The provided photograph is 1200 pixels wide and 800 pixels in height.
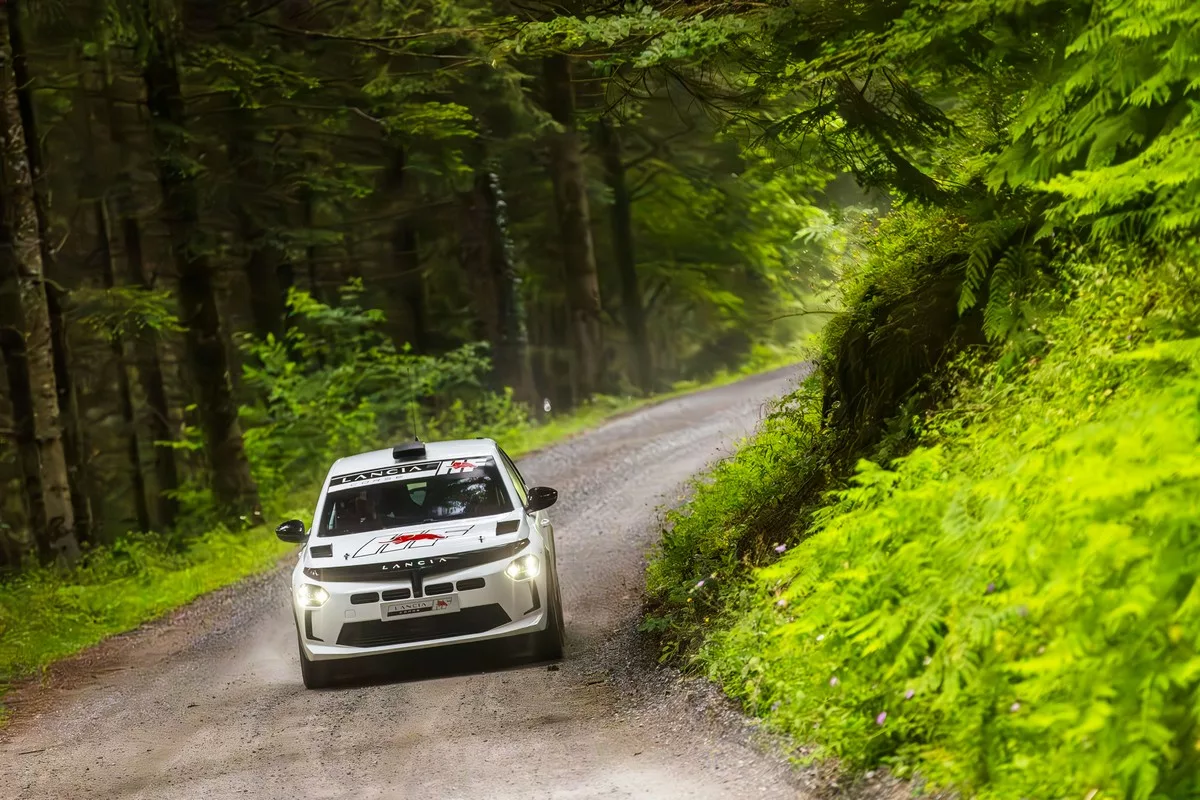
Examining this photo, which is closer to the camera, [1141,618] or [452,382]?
[1141,618]

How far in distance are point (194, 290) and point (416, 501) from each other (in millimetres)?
11105

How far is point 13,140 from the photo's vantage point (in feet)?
58.4

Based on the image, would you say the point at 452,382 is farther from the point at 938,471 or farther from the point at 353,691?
the point at 938,471

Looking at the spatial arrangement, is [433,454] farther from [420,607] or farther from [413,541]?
[420,607]

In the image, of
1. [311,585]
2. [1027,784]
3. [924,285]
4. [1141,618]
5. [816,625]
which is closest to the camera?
[1141,618]

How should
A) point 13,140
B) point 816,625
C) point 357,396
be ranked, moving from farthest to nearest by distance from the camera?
1. point 357,396
2. point 13,140
3. point 816,625

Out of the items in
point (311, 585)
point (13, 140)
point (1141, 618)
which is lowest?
point (311, 585)

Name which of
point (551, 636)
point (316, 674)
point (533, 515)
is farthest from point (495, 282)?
point (551, 636)

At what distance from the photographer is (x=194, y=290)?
21.6 meters

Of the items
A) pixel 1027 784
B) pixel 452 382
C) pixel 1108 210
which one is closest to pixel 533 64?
pixel 452 382

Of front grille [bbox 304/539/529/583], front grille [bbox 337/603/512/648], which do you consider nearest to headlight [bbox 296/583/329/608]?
front grille [bbox 304/539/529/583]

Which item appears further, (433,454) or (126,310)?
(126,310)

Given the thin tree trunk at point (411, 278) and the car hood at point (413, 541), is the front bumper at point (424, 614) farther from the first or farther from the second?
the thin tree trunk at point (411, 278)

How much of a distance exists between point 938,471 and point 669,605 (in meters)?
4.74
